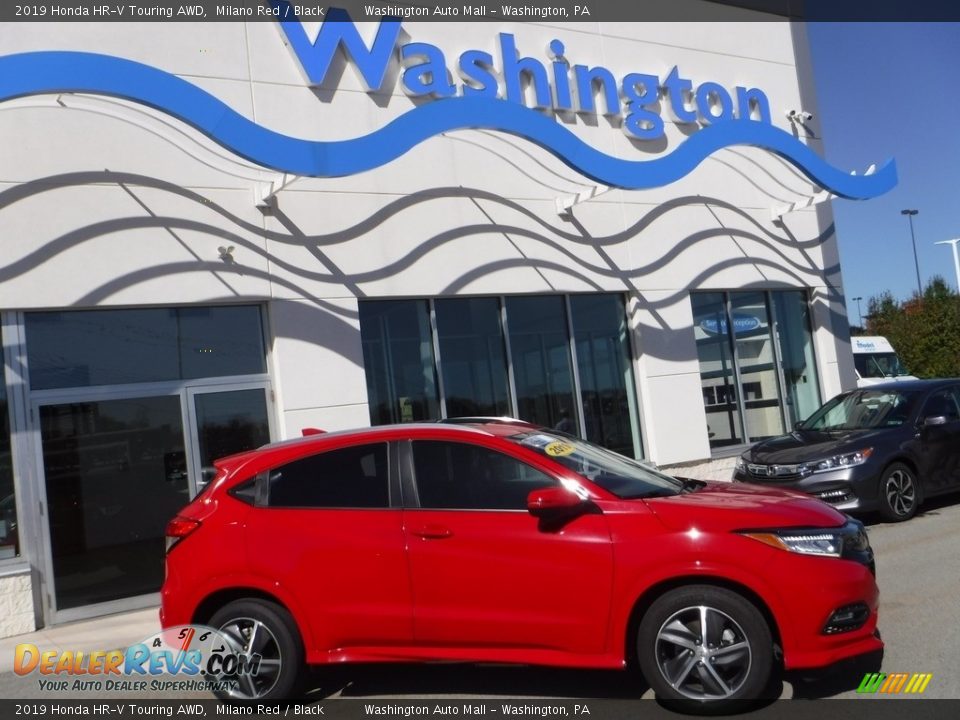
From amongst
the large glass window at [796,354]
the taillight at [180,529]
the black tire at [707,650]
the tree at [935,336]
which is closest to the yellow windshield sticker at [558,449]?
the black tire at [707,650]

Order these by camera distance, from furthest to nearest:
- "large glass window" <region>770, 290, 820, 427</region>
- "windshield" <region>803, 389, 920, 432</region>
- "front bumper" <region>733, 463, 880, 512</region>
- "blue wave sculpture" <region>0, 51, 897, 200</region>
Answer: "large glass window" <region>770, 290, 820, 427</region>, "windshield" <region>803, 389, 920, 432</region>, "front bumper" <region>733, 463, 880, 512</region>, "blue wave sculpture" <region>0, 51, 897, 200</region>

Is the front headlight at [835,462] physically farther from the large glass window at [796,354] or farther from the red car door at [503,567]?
the red car door at [503,567]

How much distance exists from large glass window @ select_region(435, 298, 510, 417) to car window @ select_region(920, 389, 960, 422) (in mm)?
5115

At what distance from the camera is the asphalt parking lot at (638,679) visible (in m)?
5.34

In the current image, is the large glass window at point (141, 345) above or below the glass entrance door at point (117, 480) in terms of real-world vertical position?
above

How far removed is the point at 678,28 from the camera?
15.0 m

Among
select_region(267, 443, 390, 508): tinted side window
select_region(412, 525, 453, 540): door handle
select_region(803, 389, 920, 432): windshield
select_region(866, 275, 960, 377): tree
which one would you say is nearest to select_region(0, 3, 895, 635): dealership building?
select_region(803, 389, 920, 432): windshield

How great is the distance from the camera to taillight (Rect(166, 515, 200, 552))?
5676 mm

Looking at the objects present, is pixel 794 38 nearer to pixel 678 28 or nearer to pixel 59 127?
pixel 678 28

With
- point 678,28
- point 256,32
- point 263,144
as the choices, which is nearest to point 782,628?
point 263,144

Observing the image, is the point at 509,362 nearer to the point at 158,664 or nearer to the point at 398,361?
the point at 398,361

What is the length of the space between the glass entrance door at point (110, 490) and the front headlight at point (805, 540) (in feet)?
23.0

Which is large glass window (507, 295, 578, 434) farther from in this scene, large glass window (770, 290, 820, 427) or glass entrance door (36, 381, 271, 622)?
large glass window (770, 290, 820, 427)

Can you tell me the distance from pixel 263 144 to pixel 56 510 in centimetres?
427
